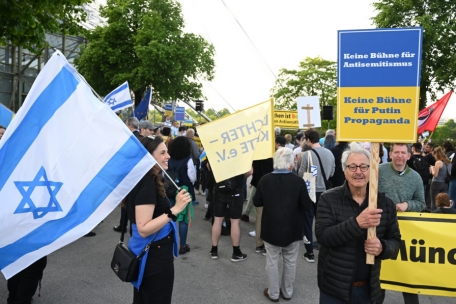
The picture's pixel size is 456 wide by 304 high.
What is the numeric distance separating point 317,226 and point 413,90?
117 cm

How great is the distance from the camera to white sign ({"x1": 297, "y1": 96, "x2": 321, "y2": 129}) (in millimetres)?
9422

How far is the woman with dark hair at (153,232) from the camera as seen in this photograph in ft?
9.40

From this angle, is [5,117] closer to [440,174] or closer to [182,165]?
[182,165]

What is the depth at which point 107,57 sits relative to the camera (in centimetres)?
2883

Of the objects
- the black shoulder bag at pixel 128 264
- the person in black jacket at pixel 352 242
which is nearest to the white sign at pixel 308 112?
the person in black jacket at pixel 352 242

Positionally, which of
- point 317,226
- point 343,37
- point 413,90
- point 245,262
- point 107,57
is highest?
point 107,57

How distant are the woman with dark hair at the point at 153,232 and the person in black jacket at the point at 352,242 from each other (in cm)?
106

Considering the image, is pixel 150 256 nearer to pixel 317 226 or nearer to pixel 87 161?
pixel 87 161

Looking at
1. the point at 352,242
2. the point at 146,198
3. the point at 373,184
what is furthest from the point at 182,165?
the point at 373,184

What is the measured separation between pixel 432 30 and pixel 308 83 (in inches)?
1029

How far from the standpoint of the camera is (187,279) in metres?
5.16

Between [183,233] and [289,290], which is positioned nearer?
[289,290]

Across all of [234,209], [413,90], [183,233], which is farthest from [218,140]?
[413,90]

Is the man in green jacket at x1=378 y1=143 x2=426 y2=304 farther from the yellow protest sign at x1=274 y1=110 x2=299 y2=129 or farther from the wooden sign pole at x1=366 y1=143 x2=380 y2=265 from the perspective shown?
the yellow protest sign at x1=274 y1=110 x2=299 y2=129
